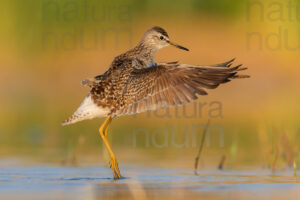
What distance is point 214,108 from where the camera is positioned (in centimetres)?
1606

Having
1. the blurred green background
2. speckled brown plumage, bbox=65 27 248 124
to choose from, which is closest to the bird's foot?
speckled brown plumage, bbox=65 27 248 124

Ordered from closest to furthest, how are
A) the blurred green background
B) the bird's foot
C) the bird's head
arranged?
the bird's foot, the bird's head, the blurred green background

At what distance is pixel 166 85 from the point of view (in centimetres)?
855

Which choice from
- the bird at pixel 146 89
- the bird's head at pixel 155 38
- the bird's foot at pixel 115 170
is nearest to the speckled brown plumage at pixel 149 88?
the bird at pixel 146 89

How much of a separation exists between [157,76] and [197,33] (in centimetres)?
1271

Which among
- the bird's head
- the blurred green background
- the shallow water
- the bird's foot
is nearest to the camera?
the shallow water

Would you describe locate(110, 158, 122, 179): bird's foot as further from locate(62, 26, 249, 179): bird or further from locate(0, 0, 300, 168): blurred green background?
locate(0, 0, 300, 168): blurred green background

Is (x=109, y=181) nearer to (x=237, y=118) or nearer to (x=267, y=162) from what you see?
(x=267, y=162)

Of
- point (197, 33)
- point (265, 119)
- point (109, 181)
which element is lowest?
point (109, 181)

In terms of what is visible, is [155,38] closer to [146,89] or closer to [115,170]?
[146,89]

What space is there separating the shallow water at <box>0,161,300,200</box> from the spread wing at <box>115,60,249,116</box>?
0.86m

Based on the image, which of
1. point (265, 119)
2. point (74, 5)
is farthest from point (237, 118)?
point (74, 5)

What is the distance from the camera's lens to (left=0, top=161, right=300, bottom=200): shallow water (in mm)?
7012

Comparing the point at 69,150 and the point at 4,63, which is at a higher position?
the point at 4,63
